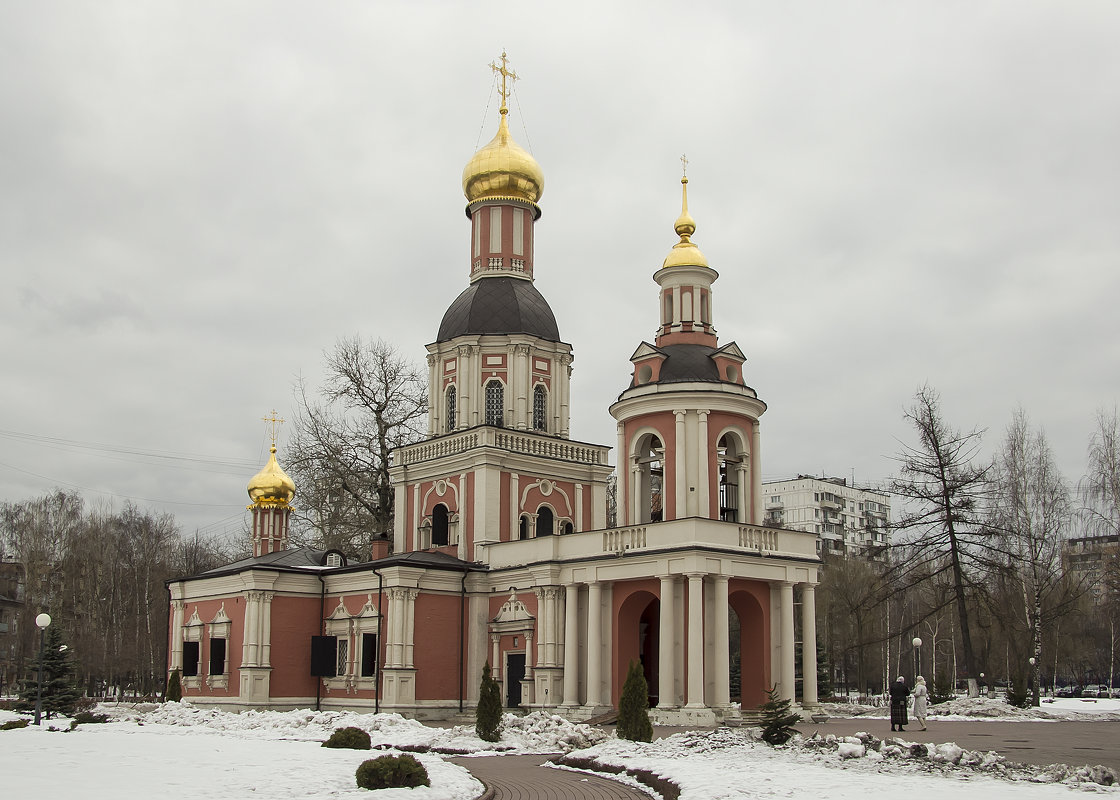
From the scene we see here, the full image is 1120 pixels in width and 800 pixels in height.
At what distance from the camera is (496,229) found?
36.8 meters

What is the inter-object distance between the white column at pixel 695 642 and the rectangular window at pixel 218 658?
15.3m

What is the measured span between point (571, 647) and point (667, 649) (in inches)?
123

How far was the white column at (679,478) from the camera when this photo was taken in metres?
27.7

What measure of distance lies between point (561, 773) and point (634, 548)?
10942 mm

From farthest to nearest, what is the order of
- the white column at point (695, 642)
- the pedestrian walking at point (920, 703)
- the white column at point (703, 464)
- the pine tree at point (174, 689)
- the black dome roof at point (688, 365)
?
the pine tree at point (174, 689)
the black dome roof at point (688, 365)
the white column at point (703, 464)
the white column at point (695, 642)
the pedestrian walking at point (920, 703)

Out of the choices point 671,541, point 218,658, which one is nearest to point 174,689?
point 218,658

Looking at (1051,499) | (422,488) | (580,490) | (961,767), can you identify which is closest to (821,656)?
(1051,499)

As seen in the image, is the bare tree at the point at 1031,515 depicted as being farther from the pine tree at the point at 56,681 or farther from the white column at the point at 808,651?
the pine tree at the point at 56,681

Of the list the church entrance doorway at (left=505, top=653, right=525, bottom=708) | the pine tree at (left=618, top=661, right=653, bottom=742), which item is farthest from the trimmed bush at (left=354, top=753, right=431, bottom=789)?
the church entrance doorway at (left=505, top=653, right=525, bottom=708)

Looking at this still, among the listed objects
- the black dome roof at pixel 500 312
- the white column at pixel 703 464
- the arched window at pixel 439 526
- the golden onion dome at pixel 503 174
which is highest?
the golden onion dome at pixel 503 174

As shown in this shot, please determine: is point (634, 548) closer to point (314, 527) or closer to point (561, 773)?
point (561, 773)

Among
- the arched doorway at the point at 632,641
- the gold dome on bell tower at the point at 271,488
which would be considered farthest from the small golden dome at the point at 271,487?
the arched doorway at the point at 632,641

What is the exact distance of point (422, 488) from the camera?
1355 inches

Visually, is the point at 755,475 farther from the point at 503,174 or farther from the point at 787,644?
the point at 503,174
